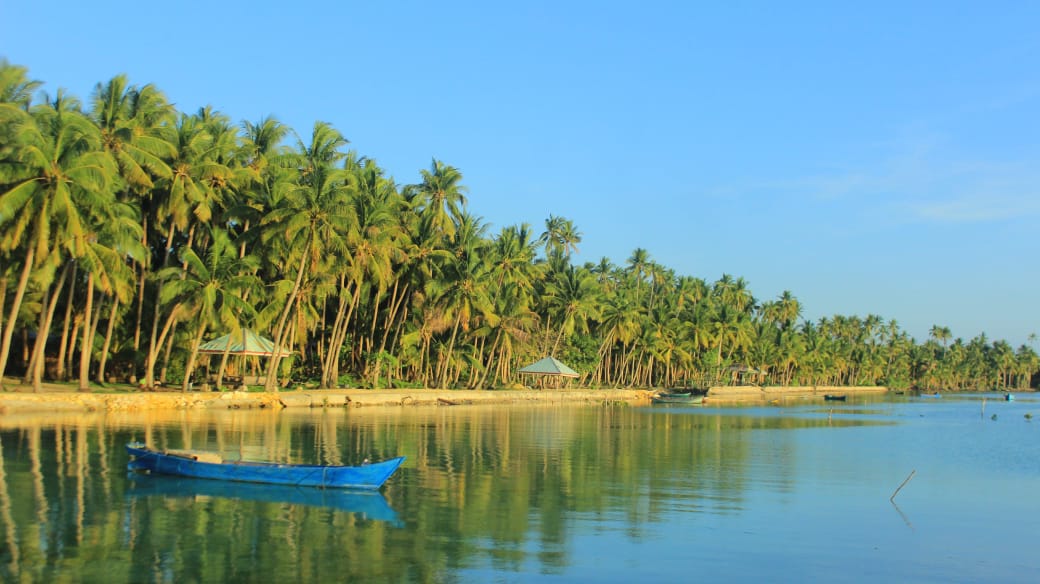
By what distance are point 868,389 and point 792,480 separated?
427ft

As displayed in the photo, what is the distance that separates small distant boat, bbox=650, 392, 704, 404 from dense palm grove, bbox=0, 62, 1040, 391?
692 centimetres

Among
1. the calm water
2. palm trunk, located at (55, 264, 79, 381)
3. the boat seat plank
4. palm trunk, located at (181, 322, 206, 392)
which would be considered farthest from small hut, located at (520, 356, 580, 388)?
the boat seat plank

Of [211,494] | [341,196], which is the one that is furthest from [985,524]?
[341,196]

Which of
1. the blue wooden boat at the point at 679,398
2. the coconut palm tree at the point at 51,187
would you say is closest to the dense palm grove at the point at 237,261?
the coconut palm tree at the point at 51,187

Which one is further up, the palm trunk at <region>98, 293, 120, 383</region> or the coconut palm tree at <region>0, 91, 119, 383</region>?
the coconut palm tree at <region>0, 91, 119, 383</region>

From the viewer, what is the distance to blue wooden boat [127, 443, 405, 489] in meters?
17.4

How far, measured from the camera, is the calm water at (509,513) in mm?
12180

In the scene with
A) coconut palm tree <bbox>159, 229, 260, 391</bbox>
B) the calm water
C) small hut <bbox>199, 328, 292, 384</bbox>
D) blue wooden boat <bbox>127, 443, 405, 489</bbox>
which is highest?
coconut palm tree <bbox>159, 229, 260, 391</bbox>

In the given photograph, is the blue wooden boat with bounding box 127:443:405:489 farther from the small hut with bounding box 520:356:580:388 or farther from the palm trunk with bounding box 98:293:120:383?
the small hut with bounding box 520:356:580:388

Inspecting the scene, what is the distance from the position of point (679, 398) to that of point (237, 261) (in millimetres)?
45293

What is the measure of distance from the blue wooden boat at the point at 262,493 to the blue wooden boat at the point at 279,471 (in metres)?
0.17

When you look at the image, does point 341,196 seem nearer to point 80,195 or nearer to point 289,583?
point 80,195

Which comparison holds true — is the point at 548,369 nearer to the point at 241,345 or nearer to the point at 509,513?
the point at 241,345

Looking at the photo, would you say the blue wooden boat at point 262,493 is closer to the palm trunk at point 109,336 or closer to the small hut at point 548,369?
the palm trunk at point 109,336
